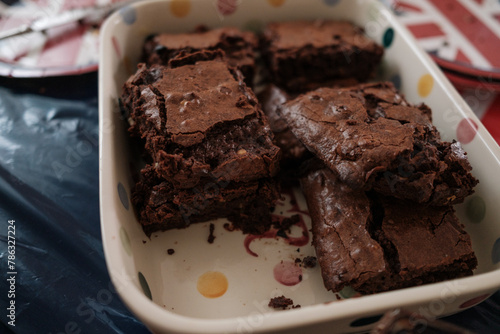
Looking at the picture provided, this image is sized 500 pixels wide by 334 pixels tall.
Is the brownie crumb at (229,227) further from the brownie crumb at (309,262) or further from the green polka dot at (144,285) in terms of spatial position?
the green polka dot at (144,285)

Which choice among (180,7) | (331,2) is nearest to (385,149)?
(331,2)

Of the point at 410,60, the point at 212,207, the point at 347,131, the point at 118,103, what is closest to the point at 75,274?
the point at 212,207

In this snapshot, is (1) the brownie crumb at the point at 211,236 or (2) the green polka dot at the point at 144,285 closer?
(2) the green polka dot at the point at 144,285

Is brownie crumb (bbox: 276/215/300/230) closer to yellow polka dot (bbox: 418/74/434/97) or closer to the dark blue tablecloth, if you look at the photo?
the dark blue tablecloth

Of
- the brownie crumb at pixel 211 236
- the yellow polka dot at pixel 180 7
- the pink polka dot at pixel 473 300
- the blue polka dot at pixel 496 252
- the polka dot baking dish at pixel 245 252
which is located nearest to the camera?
the polka dot baking dish at pixel 245 252

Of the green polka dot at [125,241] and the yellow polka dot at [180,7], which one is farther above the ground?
the yellow polka dot at [180,7]

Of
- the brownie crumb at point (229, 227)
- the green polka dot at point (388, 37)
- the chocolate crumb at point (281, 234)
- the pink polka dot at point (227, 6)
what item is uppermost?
the pink polka dot at point (227, 6)

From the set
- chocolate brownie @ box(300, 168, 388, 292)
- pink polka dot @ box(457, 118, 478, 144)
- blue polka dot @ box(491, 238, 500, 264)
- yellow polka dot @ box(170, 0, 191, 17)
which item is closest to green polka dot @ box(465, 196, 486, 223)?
blue polka dot @ box(491, 238, 500, 264)

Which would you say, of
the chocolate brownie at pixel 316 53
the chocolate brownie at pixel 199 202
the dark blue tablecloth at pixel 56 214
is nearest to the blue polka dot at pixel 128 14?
the dark blue tablecloth at pixel 56 214

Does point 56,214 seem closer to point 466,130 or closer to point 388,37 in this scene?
point 466,130
